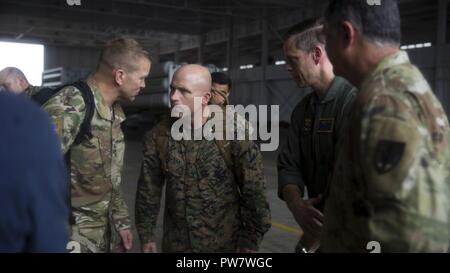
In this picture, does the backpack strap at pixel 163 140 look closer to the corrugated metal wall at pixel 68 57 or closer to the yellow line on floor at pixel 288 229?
the yellow line on floor at pixel 288 229

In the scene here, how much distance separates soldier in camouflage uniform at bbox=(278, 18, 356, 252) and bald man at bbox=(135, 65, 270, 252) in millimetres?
235

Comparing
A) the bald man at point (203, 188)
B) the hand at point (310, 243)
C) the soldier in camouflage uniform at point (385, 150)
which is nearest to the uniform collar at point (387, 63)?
the soldier in camouflage uniform at point (385, 150)

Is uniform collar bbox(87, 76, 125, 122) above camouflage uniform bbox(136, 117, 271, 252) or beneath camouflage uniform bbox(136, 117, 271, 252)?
above

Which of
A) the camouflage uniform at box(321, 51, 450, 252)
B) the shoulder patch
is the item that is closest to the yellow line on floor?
the camouflage uniform at box(321, 51, 450, 252)

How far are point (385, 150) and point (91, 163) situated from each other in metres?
1.59

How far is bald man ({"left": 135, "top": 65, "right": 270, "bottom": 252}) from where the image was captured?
2.38 metres

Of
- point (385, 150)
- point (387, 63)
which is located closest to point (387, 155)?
point (385, 150)

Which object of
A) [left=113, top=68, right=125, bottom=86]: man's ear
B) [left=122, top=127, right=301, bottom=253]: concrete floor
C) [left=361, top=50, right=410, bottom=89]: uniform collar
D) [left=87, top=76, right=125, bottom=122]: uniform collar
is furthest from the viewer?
[left=122, top=127, right=301, bottom=253]: concrete floor

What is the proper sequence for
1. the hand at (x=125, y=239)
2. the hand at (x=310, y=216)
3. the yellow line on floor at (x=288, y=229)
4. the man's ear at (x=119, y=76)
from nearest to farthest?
the hand at (x=310, y=216)
the man's ear at (x=119, y=76)
the hand at (x=125, y=239)
the yellow line on floor at (x=288, y=229)

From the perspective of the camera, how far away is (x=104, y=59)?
2.43 m

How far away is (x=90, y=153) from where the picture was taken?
2234 millimetres

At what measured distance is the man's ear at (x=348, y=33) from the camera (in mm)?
1341

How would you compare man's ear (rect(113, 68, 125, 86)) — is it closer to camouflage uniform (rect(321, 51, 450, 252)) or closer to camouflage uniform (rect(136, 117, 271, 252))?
camouflage uniform (rect(136, 117, 271, 252))

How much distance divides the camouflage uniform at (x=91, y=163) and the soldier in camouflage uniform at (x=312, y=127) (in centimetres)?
97
